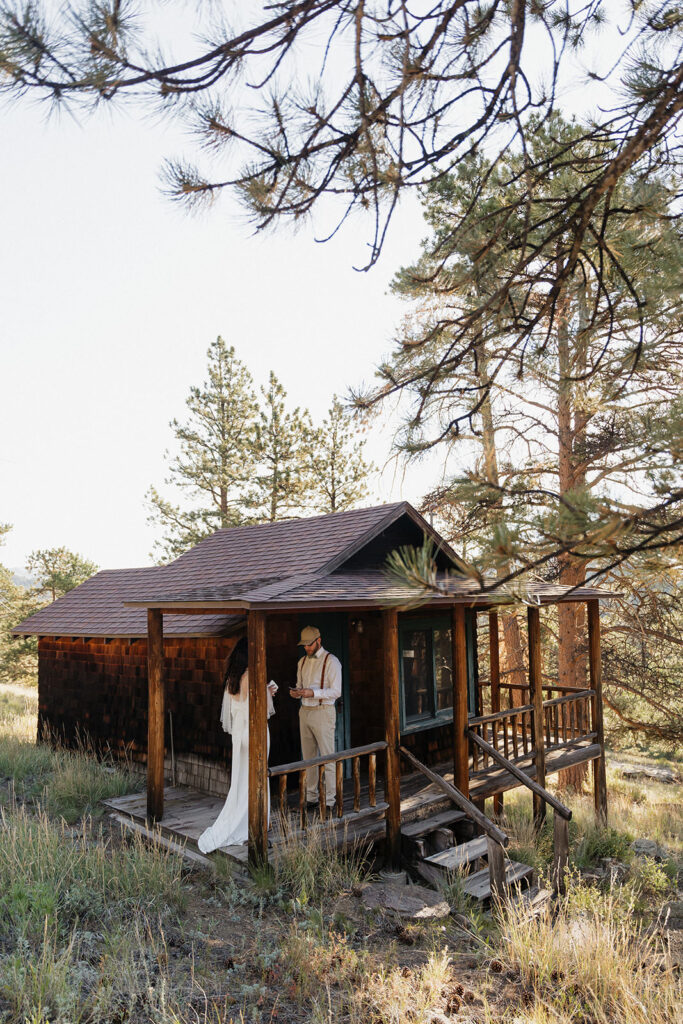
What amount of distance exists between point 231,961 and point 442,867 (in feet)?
9.80

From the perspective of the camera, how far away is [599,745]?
460 inches

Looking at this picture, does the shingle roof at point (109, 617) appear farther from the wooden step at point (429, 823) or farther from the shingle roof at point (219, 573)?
the wooden step at point (429, 823)

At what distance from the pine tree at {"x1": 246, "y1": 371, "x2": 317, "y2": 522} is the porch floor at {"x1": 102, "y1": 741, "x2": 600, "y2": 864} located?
17058 mm

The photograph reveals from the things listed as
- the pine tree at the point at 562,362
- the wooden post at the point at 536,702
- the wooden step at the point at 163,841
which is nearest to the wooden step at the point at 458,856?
the wooden step at the point at 163,841

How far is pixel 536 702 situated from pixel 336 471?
1817cm

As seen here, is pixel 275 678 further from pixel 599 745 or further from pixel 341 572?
pixel 599 745

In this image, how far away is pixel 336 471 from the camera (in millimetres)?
27328

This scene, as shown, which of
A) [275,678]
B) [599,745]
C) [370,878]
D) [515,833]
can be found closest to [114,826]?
[275,678]

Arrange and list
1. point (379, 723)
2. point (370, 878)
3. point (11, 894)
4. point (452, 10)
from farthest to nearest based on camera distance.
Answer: point (379, 723), point (370, 878), point (11, 894), point (452, 10)

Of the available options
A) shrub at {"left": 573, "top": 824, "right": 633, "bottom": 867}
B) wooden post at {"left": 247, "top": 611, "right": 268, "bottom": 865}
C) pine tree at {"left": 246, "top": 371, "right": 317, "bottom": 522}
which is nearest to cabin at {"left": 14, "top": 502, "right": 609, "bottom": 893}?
wooden post at {"left": 247, "top": 611, "right": 268, "bottom": 865}

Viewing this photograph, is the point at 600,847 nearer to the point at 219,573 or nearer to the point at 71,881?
the point at 219,573

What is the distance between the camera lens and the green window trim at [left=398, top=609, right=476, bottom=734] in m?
9.55

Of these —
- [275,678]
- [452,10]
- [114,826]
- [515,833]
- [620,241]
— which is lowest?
[515,833]

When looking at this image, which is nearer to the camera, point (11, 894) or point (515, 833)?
point (11, 894)
